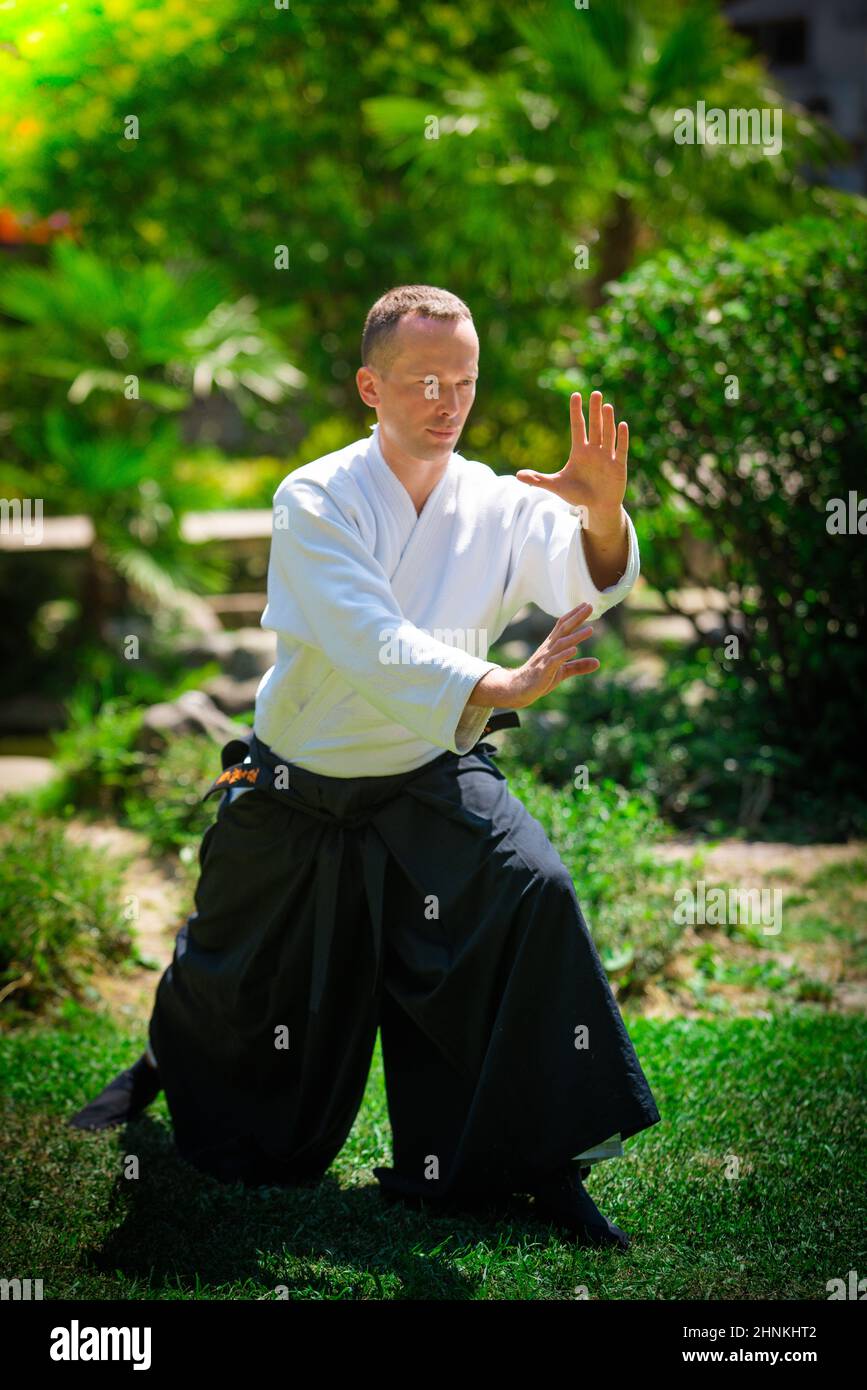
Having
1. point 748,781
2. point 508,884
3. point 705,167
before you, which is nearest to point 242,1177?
point 508,884

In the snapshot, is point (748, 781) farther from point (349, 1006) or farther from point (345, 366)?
point (345, 366)

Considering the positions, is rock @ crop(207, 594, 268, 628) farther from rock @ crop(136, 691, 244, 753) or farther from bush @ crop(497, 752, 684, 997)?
bush @ crop(497, 752, 684, 997)

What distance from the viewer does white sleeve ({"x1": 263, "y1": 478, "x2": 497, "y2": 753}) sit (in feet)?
9.21

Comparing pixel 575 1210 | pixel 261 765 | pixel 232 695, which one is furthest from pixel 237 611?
pixel 575 1210

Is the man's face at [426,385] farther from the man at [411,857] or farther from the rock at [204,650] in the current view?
the rock at [204,650]

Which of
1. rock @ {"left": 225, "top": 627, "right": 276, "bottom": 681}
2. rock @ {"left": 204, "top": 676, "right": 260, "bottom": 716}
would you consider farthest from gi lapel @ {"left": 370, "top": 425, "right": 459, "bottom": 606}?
rock @ {"left": 225, "top": 627, "right": 276, "bottom": 681}

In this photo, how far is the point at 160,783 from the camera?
612 cm

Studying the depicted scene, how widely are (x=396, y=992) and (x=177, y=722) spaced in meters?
3.39

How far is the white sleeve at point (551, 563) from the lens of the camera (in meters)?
3.06

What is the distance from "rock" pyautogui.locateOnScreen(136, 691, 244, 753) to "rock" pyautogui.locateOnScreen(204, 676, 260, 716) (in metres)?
0.49

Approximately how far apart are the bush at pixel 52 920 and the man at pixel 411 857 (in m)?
1.21

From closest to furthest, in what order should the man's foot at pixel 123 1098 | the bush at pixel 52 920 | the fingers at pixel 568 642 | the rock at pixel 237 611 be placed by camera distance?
the fingers at pixel 568 642 → the man's foot at pixel 123 1098 → the bush at pixel 52 920 → the rock at pixel 237 611

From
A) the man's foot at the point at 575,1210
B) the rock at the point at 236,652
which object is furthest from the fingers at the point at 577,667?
the rock at the point at 236,652
